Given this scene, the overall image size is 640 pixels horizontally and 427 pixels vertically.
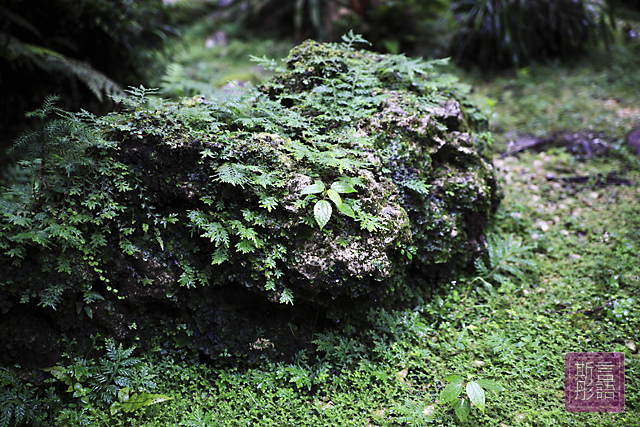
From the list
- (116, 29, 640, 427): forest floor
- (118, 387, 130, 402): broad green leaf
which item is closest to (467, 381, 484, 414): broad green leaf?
(116, 29, 640, 427): forest floor

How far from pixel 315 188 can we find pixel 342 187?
0.59 feet

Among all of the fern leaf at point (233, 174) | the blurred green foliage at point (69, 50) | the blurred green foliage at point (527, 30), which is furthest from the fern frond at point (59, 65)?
the blurred green foliage at point (527, 30)

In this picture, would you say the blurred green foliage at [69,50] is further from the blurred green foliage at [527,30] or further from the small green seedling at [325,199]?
the blurred green foliage at [527,30]

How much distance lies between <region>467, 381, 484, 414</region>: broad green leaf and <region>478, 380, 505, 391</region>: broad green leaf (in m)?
0.06

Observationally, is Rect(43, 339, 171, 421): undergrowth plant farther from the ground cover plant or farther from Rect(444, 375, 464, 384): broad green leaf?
Rect(444, 375, 464, 384): broad green leaf

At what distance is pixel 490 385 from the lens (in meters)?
2.55

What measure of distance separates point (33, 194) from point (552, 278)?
3.99m

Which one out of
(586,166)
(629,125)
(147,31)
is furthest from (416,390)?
(147,31)

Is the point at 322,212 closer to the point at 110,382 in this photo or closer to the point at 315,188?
the point at 315,188

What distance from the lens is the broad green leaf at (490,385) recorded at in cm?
253

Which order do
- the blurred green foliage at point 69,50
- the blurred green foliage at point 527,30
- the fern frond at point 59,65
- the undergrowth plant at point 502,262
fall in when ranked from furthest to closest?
1. the blurred green foliage at point 527,30
2. the blurred green foliage at point 69,50
3. the fern frond at point 59,65
4. the undergrowth plant at point 502,262

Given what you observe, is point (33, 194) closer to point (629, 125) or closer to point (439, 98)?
point (439, 98)

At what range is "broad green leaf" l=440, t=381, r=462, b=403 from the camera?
2482 mm

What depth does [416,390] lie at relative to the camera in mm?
2711
